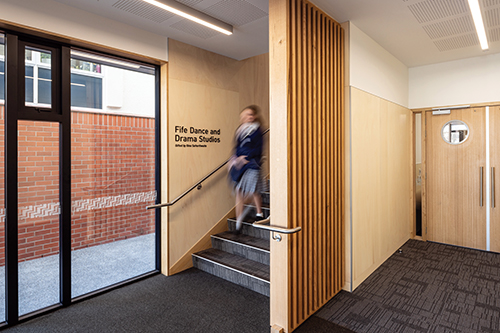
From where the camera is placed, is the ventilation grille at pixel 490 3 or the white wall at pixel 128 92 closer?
the ventilation grille at pixel 490 3

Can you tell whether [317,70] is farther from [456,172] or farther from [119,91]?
[456,172]

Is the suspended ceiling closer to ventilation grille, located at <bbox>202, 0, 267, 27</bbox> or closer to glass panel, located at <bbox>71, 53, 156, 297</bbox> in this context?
ventilation grille, located at <bbox>202, 0, 267, 27</bbox>

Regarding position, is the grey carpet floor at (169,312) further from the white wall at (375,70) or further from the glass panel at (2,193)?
the white wall at (375,70)

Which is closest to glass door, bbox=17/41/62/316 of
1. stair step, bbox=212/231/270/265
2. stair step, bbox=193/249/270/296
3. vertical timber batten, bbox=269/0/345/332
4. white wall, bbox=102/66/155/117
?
white wall, bbox=102/66/155/117

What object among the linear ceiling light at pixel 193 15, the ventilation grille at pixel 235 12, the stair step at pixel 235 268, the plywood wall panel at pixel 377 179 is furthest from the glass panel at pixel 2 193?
the plywood wall panel at pixel 377 179

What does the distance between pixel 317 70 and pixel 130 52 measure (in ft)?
6.91

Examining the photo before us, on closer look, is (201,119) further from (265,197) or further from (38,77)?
(38,77)

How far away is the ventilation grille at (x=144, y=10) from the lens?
2.96 metres

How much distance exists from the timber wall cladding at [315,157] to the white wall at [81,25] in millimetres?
1860

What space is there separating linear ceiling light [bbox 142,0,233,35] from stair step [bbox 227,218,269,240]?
99.8 inches

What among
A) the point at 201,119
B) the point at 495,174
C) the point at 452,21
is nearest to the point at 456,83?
the point at 495,174

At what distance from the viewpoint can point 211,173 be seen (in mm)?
4465

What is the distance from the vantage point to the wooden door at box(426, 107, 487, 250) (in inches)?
192

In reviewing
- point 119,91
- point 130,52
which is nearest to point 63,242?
point 119,91
